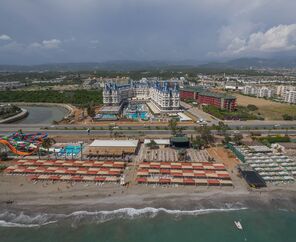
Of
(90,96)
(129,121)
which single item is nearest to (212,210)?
(129,121)

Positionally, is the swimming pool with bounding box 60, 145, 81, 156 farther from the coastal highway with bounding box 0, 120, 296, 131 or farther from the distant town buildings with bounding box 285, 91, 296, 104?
the distant town buildings with bounding box 285, 91, 296, 104

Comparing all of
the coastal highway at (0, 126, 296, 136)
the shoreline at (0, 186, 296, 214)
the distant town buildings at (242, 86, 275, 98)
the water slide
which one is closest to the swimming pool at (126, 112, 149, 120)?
the coastal highway at (0, 126, 296, 136)

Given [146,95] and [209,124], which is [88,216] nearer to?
[209,124]

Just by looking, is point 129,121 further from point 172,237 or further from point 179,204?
point 172,237

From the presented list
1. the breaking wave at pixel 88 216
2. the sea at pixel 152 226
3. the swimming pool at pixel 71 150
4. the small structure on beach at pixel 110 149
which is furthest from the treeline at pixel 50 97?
the sea at pixel 152 226

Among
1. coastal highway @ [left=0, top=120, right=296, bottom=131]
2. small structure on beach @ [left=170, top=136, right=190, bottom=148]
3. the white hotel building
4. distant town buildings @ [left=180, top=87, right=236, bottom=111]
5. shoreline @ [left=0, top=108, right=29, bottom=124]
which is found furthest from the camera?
distant town buildings @ [left=180, top=87, right=236, bottom=111]

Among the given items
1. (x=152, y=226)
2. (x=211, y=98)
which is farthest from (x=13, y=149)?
(x=211, y=98)

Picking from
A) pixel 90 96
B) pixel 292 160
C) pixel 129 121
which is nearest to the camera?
pixel 292 160

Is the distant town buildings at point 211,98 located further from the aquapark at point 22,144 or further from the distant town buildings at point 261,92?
the aquapark at point 22,144
